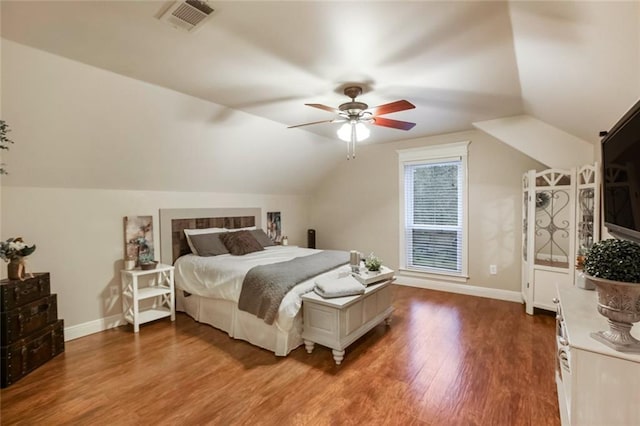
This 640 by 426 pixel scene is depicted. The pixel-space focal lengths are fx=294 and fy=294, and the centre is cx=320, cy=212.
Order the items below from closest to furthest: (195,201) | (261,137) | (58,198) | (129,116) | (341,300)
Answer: (341,300)
(129,116)
(58,198)
(261,137)
(195,201)

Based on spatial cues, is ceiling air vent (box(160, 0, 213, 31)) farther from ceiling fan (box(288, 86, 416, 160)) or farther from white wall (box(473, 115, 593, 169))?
white wall (box(473, 115, 593, 169))

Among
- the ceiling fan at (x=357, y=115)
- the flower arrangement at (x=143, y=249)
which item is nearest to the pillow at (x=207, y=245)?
the flower arrangement at (x=143, y=249)

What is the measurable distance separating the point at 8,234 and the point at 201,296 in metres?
1.81

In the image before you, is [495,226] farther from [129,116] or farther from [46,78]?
[46,78]

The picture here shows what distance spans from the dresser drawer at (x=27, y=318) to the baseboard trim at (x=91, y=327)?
1.26 ft

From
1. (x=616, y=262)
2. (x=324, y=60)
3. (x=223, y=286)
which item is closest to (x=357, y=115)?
(x=324, y=60)

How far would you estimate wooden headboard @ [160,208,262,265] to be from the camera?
12.5 feet

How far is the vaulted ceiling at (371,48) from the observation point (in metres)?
1.62

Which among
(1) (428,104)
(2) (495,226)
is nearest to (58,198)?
(1) (428,104)

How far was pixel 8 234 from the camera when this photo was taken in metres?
2.69

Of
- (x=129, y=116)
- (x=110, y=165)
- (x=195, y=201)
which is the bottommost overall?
(x=195, y=201)

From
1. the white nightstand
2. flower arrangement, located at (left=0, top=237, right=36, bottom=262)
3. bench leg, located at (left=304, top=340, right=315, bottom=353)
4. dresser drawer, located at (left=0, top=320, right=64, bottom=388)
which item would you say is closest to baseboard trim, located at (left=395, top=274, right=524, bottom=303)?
bench leg, located at (left=304, top=340, right=315, bottom=353)

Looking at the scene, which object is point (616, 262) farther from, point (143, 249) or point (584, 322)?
point (143, 249)

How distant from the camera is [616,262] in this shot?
1.24 meters
